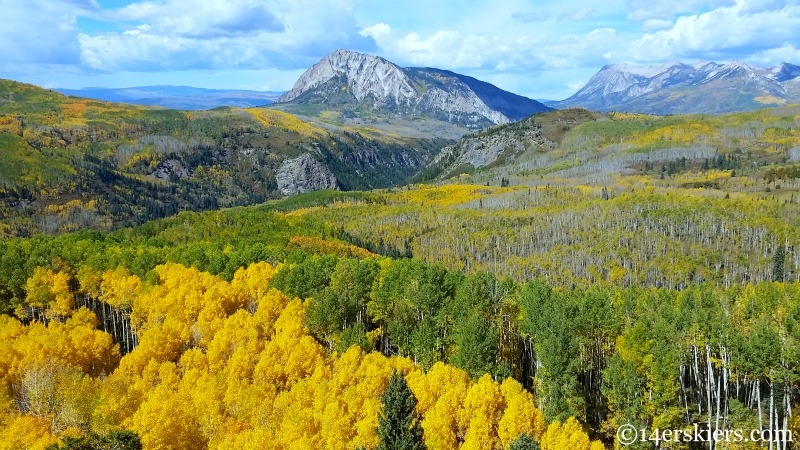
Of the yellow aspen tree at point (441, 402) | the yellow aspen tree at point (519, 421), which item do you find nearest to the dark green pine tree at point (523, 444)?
the yellow aspen tree at point (519, 421)

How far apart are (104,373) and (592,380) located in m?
64.3

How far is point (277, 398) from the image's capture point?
60906 millimetres

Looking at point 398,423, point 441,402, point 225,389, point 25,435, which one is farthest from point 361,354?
point 25,435

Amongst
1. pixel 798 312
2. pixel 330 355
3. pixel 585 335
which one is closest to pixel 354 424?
pixel 330 355

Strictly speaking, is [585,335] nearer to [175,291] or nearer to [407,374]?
[407,374]

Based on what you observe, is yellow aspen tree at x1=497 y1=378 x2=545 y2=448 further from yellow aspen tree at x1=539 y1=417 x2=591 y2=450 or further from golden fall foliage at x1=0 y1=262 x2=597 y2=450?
yellow aspen tree at x1=539 y1=417 x2=591 y2=450

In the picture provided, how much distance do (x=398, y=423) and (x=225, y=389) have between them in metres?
22.4

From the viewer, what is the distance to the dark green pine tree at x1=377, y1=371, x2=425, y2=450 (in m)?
49.9

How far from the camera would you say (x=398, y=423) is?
5072 centimetres

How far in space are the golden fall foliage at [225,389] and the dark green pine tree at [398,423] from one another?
9.90ft

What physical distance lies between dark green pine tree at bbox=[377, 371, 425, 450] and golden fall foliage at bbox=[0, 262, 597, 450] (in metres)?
3.02

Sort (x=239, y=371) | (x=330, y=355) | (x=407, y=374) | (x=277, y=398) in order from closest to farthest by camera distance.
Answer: (x=277, y=398)
(x=407, y=374)
(x=239, y=371)
(x=330, y=355)

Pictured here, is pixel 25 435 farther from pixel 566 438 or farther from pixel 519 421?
pixel 566 438

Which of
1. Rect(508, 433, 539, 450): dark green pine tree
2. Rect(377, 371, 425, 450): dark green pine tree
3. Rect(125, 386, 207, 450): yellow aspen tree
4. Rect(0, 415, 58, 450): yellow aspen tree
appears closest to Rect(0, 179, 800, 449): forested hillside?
Rect(125, 386, 207, 450): yellow aspen tree
